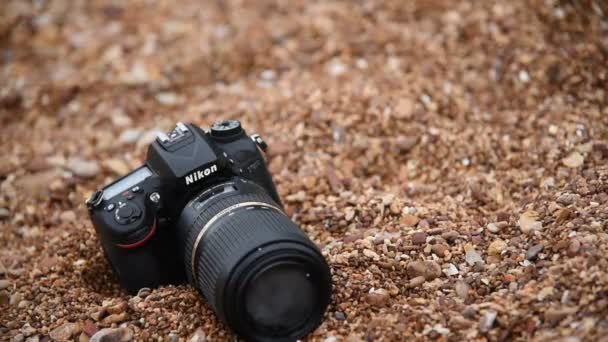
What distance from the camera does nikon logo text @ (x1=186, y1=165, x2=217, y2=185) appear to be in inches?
97.3

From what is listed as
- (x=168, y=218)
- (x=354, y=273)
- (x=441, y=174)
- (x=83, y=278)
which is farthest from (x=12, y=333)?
(x=441, y=174)

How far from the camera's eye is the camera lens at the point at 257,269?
86.7 inches

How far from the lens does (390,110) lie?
350 cm

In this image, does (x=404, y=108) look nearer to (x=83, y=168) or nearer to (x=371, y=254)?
(x=371, y=254)

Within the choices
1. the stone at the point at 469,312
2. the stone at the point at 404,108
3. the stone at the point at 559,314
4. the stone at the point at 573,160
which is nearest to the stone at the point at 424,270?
the stone at the point at 469,312

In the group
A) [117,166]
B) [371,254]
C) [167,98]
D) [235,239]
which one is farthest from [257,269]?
[167,98]

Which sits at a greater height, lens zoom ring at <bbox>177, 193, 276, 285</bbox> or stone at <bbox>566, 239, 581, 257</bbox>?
lens zoom ring at <bbox>177, 193, 276, 285</bbox>

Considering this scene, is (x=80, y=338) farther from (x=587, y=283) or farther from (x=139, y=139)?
(x=587, y=283)

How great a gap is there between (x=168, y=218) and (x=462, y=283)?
1011 mm

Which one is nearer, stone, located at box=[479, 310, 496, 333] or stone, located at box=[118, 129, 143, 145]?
stone, located at box=[479, 310, 496, 333]

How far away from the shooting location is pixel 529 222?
8.61ft

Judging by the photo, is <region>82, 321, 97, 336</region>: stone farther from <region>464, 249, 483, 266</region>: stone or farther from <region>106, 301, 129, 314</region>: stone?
<region>464, 249, 483, 266</region>: stone

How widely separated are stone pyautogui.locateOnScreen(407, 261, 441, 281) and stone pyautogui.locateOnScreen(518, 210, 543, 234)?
0.35m

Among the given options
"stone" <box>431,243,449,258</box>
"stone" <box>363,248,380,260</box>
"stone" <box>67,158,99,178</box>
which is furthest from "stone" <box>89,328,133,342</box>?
"stone" <box>67,158,99,178</box>
